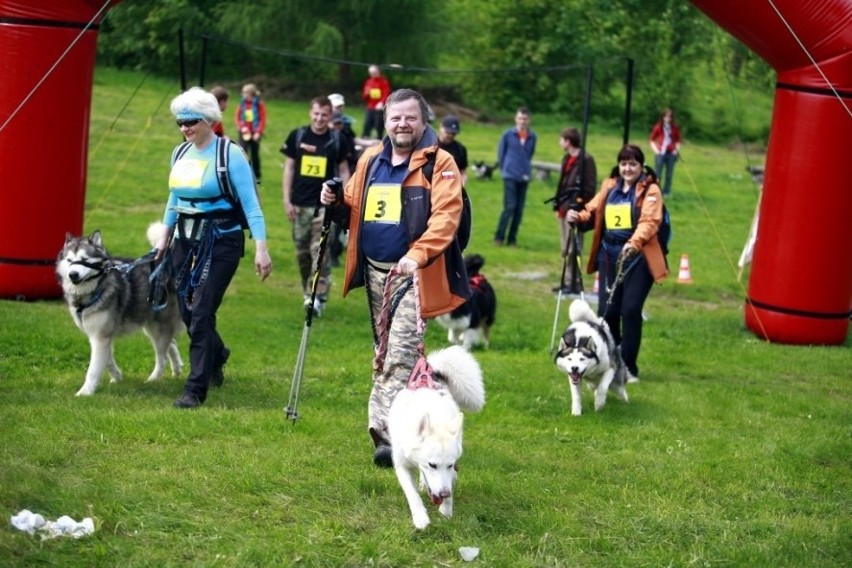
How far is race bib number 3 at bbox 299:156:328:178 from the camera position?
480 inches

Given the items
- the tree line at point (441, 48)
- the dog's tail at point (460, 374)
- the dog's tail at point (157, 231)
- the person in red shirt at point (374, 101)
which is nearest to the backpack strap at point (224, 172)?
the dog's tail at point (157, 231)

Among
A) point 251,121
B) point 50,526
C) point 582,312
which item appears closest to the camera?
point 50,526

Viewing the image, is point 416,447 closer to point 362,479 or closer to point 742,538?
point 362,479

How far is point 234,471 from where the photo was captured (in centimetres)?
644

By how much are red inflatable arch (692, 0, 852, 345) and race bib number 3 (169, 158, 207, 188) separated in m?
5.69

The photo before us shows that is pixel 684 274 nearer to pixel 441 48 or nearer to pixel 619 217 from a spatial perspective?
pixel 619 217

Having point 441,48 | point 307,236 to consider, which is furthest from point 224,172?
point 441,48

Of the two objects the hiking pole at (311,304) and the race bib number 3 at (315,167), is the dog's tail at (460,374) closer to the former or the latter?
the hiking pole at (311,304)

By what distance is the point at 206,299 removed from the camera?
7977 millimetres

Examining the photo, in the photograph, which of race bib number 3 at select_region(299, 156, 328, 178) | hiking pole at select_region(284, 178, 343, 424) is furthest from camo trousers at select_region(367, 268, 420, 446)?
race bib number 3 at select_region(299, 156, 328, 178)

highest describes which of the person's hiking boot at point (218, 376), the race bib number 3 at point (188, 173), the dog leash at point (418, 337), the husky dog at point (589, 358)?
the race bib number 3 at point (188, 173)

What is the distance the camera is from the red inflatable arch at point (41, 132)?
10.6 meters

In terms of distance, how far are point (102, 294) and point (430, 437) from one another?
13.0 ft

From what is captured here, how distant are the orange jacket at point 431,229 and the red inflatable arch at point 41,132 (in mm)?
5019
